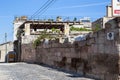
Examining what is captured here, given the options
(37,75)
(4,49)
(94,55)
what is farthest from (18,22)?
(94,55)

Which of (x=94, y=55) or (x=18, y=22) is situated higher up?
(x=18, y=22)

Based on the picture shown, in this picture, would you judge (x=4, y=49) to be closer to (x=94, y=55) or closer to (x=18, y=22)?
(x=18, y=22)

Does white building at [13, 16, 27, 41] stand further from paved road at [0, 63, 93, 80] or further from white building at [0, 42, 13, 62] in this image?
paved road at [0, 63, 93, 80]

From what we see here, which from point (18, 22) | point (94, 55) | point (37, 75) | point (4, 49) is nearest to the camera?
point (94, 55)

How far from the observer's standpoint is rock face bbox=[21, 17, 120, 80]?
13.4 metres

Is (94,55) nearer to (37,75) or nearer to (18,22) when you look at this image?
(37,75)

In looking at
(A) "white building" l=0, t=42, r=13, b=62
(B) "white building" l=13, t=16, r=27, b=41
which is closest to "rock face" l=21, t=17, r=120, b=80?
(A) "white building" l=0, t=42, r=13, b=62

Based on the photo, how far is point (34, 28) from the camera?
220 feet

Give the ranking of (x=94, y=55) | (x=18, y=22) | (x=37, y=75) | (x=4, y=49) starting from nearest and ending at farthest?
(x=94, y=55)
(x=37, y=75)
(x=4, y=49)
(x=18, y=22)

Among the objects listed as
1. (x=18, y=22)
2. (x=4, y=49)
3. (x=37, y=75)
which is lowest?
(x=37, y=75)

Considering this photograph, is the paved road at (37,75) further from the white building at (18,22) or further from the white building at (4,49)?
the white building at (18,22)

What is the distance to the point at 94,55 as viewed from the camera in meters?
16.0

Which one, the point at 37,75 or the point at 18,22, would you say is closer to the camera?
the point at 37,75

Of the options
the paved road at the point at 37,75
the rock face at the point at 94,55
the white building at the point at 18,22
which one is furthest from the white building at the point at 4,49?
the paved road at the point at 37,75
